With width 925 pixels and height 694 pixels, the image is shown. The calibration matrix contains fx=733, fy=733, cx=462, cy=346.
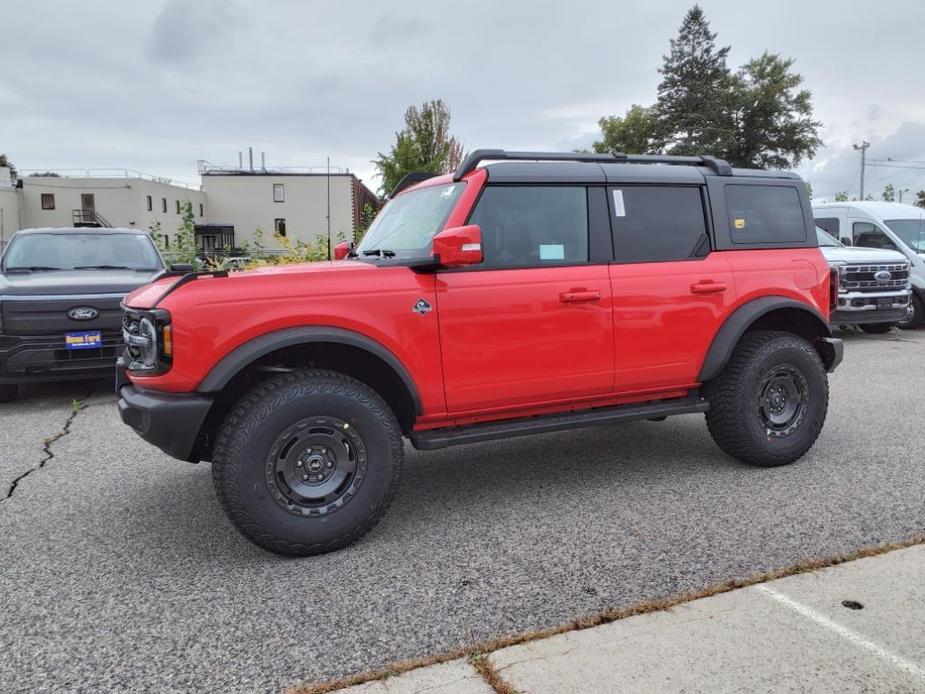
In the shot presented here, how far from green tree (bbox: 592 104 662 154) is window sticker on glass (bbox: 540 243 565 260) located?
48042mm

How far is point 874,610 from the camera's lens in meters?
2.81

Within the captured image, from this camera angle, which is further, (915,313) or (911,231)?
(911,231)

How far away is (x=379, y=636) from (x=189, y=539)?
1432 mm

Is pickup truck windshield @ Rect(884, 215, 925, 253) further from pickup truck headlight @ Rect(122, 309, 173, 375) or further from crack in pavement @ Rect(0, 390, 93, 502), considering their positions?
pickup truck headlight @ Rect(122, 309, 173, 375)

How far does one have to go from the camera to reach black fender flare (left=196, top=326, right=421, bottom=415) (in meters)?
3.29

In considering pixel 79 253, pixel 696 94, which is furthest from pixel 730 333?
pixel 696 94

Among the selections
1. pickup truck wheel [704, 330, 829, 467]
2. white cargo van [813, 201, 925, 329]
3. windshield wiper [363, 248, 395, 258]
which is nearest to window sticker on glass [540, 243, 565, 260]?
windshield wiper [363, 248, 395, 258]

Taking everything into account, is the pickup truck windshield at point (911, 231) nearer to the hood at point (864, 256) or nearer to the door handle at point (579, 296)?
the hood at point (864, 256)

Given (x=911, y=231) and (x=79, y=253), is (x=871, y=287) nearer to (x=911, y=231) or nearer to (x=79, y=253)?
(x=911, y=231)

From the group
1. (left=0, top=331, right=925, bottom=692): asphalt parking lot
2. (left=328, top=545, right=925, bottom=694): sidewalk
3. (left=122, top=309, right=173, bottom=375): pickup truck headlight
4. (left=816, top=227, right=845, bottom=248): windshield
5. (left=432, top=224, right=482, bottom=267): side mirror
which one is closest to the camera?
(left=328, top=545, right=925, bottom=694): sidewalk

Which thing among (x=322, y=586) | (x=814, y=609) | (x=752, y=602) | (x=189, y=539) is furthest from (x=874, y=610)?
(x=189, y=539)

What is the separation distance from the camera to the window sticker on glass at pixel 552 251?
4.06 meters

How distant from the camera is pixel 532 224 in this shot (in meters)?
4.07

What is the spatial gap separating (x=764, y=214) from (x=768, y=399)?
3.92 feet
